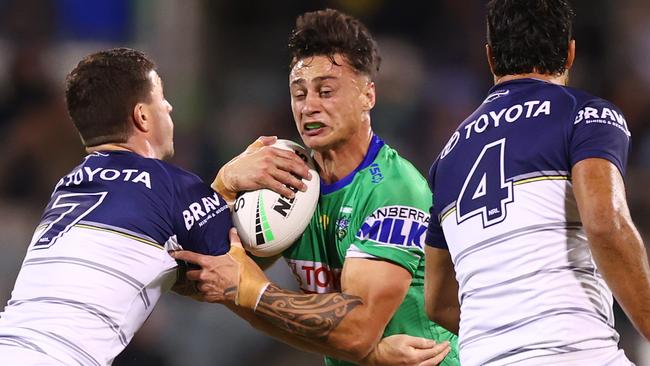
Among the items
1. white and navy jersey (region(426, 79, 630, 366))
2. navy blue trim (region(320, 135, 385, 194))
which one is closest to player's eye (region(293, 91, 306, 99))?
navy blue trim (region(320, 135, 385, 194))

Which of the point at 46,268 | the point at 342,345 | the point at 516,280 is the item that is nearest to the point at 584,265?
the point at 516,280

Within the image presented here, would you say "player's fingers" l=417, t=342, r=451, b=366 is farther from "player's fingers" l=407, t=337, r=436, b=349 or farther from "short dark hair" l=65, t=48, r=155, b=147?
"short dark hair" l=65, t=48, r=155, b=147

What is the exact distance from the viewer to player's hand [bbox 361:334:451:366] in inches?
203

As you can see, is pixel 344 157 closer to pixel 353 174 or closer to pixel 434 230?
pixel 353 174

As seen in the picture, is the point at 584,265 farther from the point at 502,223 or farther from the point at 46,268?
the point at 46,268

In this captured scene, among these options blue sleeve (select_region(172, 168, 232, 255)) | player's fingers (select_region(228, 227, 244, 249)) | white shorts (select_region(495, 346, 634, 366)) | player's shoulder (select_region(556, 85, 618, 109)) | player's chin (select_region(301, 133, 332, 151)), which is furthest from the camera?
player's chin (select_region(301, 133, 332, 151))

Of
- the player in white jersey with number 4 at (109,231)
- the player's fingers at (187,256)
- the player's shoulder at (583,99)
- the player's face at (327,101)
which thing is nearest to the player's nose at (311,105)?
the player's face at (327,101)

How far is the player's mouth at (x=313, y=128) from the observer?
5.46 m

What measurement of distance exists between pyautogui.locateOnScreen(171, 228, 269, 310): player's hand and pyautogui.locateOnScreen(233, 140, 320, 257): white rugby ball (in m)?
0.10

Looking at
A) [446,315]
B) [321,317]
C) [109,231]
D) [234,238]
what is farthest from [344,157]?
[109,231]

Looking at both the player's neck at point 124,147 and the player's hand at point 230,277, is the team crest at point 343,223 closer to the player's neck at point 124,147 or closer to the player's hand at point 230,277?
the player's hand at point 230,277

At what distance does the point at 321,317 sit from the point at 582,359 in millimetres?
1624

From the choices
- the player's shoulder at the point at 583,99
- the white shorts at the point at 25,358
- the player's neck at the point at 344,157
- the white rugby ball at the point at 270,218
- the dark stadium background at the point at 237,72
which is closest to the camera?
the player's shoulder at the point at 583,99

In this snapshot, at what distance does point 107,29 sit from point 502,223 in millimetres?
7929
